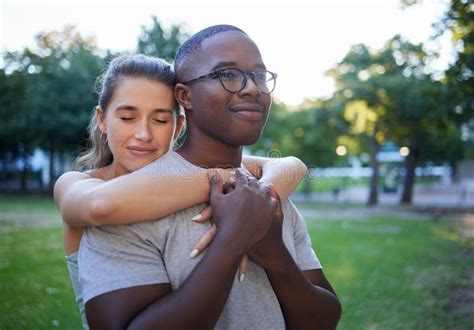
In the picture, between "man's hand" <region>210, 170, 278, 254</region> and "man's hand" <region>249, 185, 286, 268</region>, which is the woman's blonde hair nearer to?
"man's hand" <region>210, 170, 278, 254</region>

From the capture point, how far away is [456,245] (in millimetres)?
13297

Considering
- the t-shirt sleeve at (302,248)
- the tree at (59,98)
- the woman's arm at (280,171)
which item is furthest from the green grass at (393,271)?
the tree at (59,98)

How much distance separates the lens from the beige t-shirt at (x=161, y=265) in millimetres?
1705

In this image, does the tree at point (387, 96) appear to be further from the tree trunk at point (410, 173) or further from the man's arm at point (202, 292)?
the man's arm at point (202, 292)

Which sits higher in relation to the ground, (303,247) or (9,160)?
(303,247)

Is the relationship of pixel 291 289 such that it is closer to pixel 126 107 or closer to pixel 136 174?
pixel 136 174

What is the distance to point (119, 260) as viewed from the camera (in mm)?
1718

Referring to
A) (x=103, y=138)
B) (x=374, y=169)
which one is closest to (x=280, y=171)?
(x=103, y=138)

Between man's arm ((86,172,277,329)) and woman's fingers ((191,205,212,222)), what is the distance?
81 mm

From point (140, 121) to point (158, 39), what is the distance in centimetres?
2884

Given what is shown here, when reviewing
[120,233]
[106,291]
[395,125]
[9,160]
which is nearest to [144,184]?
[120,233]

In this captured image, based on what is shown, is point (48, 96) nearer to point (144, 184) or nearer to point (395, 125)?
point (395, 125)

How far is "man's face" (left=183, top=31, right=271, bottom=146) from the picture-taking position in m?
2.01

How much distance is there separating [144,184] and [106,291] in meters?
0.45
